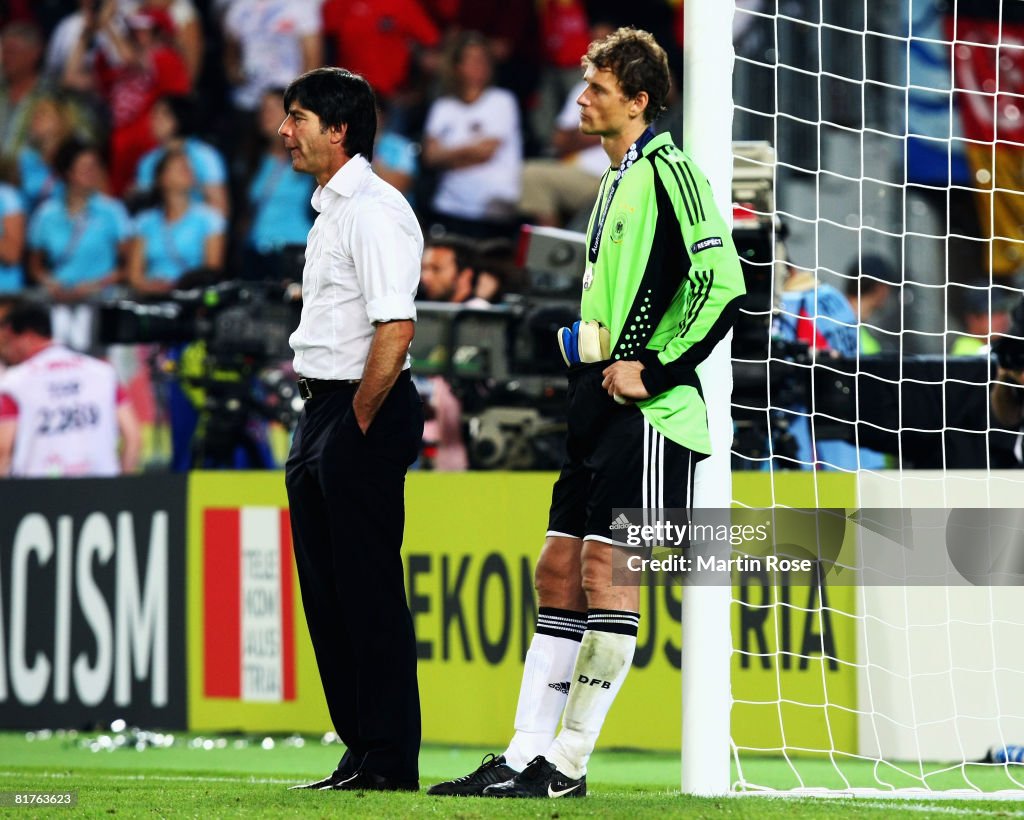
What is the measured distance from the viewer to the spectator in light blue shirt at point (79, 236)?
454 inches

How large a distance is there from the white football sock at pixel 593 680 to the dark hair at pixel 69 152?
888 centimetres

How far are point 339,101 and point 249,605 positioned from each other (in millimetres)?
3243

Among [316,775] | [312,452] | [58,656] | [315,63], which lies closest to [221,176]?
[315,63]

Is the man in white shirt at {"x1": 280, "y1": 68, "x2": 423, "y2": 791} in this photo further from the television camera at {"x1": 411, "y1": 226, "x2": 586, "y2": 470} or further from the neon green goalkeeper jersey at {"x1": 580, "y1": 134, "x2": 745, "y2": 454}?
the television camera at {"x1": 411, "y1": 226, "x2": 586, "y2": 470}

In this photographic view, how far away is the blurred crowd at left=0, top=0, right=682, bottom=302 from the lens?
35.3ft

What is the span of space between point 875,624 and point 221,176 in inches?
265

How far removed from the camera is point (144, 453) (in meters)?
9.95

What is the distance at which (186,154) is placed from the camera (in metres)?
11.4

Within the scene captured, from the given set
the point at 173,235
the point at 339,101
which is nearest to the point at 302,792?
the point at 339,101

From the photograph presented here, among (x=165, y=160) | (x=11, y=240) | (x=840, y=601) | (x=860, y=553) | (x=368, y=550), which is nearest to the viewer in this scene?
(x=368, y=550)

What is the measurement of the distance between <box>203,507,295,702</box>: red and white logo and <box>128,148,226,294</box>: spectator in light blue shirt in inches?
170

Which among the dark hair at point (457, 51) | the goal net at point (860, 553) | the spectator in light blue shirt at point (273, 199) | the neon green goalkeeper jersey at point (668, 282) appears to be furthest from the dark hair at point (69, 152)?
the neon green goalkeeper jersey at point (668, 282)

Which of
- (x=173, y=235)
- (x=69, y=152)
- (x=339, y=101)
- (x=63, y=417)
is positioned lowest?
(x=63, y=417)

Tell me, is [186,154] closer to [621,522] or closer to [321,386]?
[321,386]
